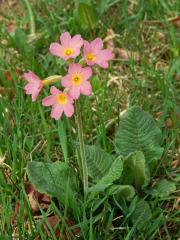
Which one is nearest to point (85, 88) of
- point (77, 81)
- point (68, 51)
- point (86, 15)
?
point (77, 81)

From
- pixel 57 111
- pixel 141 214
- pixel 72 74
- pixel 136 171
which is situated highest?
pixel 72 74

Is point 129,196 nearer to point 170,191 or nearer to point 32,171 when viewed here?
point 170,191

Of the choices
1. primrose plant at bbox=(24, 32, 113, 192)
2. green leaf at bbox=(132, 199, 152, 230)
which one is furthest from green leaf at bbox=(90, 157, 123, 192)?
primrose plant at bbox=(24, 32, 113, 192)

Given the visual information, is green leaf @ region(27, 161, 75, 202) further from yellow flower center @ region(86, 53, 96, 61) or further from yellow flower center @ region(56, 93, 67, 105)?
yellow flower center @ region(86, 53, 96, 61)

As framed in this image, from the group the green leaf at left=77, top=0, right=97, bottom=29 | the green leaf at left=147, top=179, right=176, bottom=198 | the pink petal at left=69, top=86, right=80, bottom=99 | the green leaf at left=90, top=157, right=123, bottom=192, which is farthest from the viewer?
the green leaf at left=77, top=0, right=97, bottom=29

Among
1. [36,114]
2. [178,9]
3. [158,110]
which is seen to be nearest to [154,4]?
[178,9]

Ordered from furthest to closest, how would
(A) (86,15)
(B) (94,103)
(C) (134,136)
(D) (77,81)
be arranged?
(A) (86,15), (B) (94,103), (C) (134,136), (D) (77,81)

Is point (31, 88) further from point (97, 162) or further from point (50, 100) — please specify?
point (97, 162)
